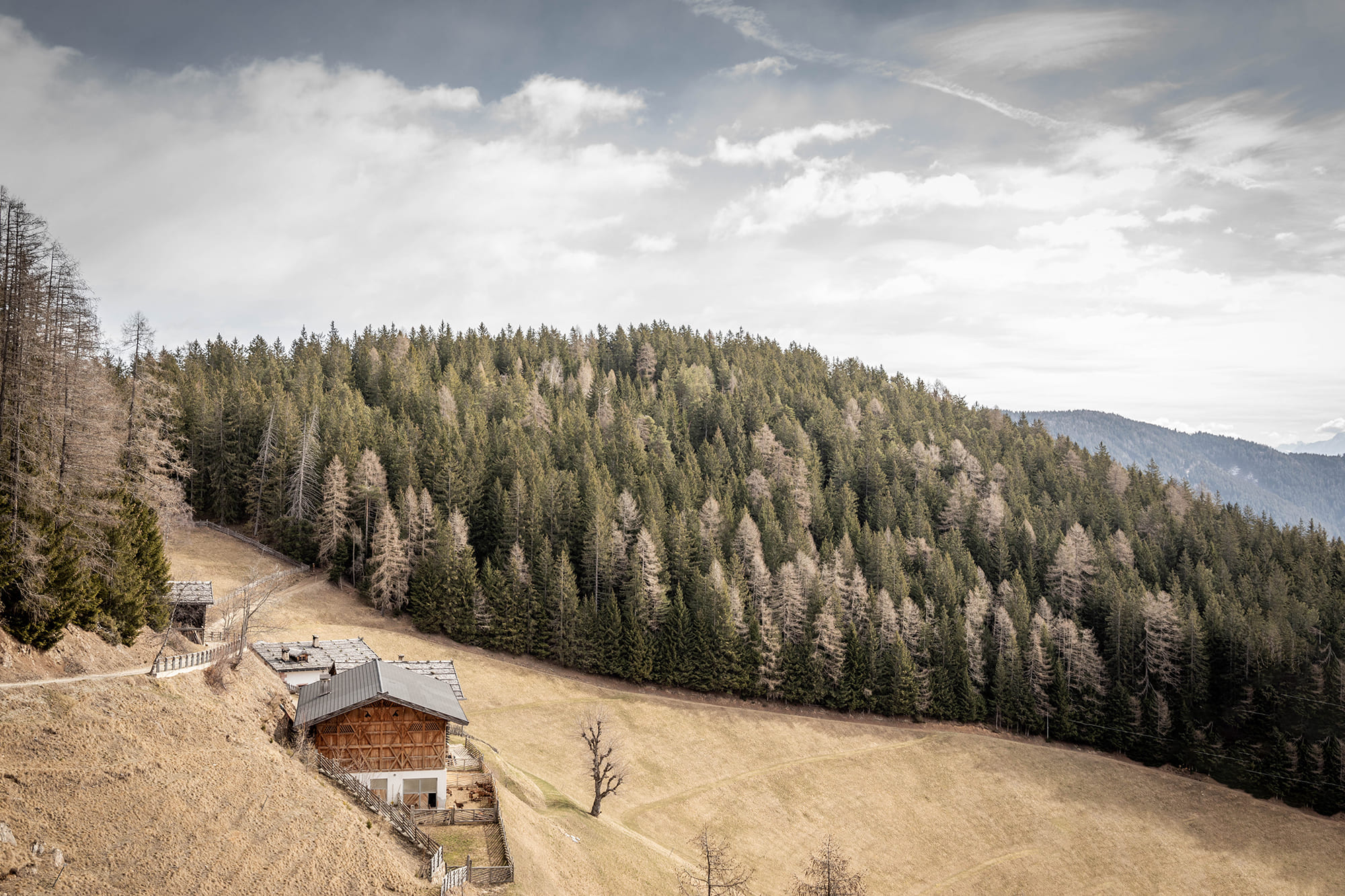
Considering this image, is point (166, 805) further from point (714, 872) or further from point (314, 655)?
point (714, 872)

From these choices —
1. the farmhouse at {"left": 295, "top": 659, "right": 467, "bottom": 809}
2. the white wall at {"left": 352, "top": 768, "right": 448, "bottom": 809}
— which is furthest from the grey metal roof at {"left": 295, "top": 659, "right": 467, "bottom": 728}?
the white wall at {"left": 352, "top": 768, "right": 448, "bottom": 809}

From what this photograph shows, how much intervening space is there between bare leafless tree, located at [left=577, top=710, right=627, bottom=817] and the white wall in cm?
1046

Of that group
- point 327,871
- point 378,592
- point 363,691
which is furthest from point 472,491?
point 327,871

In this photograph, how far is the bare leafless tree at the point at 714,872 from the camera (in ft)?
136

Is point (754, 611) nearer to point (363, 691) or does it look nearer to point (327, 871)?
point (363, 691)

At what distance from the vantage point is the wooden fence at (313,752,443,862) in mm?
31297

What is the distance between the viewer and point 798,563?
277 ft

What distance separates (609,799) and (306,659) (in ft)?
69.7

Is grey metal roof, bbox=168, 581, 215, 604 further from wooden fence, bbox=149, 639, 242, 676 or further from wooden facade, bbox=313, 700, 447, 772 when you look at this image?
wooden facade, bbox=313, 700, 447, 772

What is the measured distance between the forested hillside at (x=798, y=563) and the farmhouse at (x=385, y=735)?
Result: 35.7m

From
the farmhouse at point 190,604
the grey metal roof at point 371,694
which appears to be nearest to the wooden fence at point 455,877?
the grey metal roof at point 371,694

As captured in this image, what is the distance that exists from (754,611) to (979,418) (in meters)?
86.1

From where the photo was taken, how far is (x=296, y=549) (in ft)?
263

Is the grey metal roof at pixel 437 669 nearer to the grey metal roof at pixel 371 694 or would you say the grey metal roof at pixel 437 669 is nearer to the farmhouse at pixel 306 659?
the farmhouse at pixel 306 659
